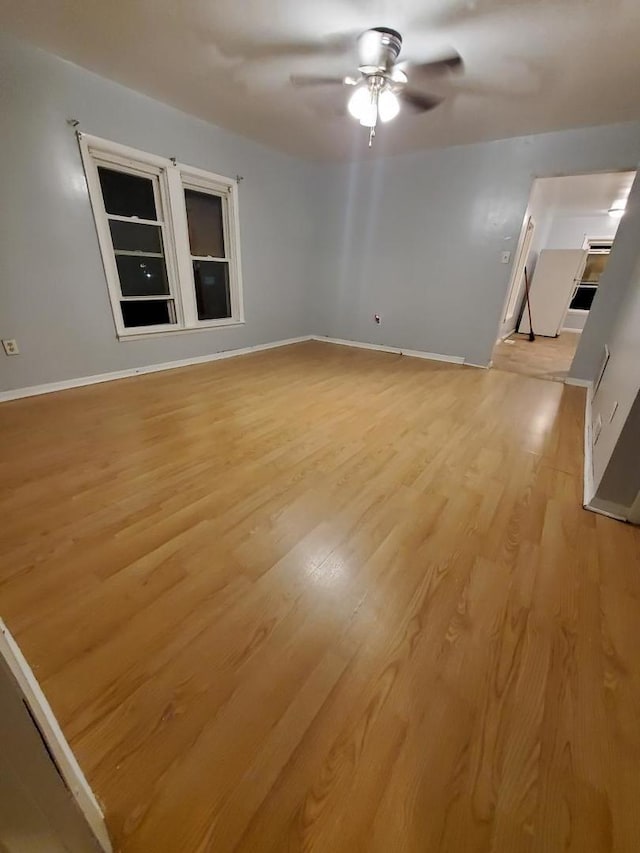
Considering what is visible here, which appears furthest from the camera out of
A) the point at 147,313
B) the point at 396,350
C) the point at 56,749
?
the point at 396,350

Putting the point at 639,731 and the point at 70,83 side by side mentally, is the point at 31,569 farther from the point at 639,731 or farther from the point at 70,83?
the point at 70,83

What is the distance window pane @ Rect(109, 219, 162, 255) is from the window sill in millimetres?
774

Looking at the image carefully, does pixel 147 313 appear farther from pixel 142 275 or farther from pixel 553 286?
pixel 553 286

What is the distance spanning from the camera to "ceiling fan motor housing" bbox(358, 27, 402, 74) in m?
1.98

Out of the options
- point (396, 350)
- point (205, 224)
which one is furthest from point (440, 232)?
point (205, 224)

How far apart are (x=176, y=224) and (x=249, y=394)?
192 centimetres

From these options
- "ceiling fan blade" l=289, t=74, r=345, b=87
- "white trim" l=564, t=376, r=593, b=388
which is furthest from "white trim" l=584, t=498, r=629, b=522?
"ceiling fan blade" l=289, t=74, r=345, b=87

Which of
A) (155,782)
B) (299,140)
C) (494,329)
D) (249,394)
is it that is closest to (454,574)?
(155,782)

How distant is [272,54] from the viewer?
89.3 inches

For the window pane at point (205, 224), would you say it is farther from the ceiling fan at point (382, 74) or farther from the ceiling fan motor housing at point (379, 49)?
the ceiling fan motor housing at point (379, 49)

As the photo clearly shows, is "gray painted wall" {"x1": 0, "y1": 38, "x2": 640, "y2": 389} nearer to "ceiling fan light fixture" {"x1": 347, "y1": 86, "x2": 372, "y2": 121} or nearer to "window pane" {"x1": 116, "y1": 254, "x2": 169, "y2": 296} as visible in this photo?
"window pane" {"x1": 116, "y1": 254, "x2": 169, "y2": 296}

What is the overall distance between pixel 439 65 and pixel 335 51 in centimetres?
70

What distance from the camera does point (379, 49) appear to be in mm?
2043

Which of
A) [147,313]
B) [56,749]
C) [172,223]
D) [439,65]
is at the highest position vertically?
[439,65]
